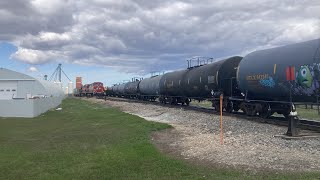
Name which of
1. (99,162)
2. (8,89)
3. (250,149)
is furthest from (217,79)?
(8,89)

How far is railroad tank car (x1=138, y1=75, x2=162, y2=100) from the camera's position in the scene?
4459cm

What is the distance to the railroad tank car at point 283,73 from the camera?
53.1 feet

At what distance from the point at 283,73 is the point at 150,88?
3069 centimetres

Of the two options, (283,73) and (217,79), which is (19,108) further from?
(283,73)

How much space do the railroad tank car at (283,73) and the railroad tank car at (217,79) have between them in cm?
280

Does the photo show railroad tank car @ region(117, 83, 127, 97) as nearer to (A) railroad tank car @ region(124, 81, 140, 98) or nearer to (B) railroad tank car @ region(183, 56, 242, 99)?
(A) railroad tank car @ region(124, 81, 140, 98)

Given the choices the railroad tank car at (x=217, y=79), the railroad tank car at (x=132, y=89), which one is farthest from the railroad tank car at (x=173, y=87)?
the railroad tank car at (x=132, y=89)

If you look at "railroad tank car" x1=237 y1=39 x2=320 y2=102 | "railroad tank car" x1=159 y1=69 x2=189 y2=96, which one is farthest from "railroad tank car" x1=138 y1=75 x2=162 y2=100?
"railroad tank car" x1=237 y1=39 x2=320 y2=102

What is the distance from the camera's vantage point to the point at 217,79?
1018 inches

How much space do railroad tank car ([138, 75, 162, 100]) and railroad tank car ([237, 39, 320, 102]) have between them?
22.5m

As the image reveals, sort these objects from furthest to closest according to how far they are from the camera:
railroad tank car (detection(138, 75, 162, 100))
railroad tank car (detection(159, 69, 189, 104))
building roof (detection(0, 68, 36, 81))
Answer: building roof (detection(0, 68, 36, 81)), railroad tank car (detection(138, 75, 162, 100)), railroad tank car (detection(159, 69, 189, 104))

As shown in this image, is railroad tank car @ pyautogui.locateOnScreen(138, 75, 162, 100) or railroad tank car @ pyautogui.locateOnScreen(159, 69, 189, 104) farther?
railroad tank car @ pyautogui.locateOnScreen(138, 75, 162, 100)

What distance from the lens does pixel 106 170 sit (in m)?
9.52

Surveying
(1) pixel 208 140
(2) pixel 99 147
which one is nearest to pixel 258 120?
(1) pixel 208 140
